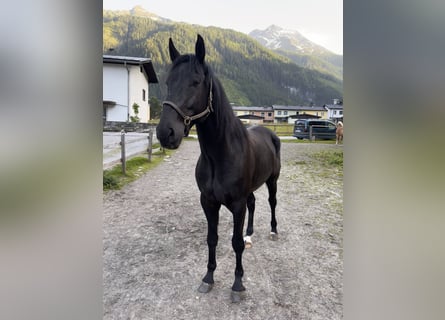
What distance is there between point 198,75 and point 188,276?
6.06 feet

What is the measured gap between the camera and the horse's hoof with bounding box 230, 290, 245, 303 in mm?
2023

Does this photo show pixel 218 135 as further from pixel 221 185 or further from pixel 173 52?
pixel 173 52

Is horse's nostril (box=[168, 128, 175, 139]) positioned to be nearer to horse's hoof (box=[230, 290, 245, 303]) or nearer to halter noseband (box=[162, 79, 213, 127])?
halter noseband (box=[162, 79, 213, 127])

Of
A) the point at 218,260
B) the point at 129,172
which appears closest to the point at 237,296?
the point at 218,260

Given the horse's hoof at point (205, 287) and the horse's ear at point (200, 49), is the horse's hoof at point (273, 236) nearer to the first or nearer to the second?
the horse's hoof at point (205, 287)

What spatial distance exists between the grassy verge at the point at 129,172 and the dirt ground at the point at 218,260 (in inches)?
8.4

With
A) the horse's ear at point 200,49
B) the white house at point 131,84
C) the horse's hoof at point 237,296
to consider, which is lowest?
the horse's hoof at point 237,296

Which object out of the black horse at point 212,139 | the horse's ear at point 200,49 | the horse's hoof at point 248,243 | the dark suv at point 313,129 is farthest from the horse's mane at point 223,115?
the dark suv at point 313,129

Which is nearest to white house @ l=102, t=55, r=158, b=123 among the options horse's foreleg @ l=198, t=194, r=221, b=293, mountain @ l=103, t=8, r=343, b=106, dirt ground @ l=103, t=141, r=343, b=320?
mountain @ l=103, t=8, r=343, b=106

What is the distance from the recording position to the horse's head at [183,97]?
55.2 inches
